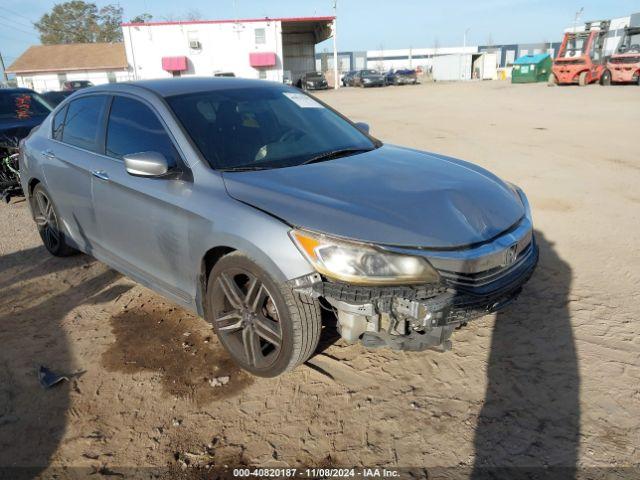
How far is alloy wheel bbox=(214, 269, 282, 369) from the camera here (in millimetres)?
2709

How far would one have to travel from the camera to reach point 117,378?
304 cm

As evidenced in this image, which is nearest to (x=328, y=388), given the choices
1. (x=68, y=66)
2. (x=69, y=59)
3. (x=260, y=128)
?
(x=260, y=128)

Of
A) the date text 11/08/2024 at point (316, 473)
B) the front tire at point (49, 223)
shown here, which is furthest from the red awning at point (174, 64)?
the date text 11/08/2024 at point (316, 473)

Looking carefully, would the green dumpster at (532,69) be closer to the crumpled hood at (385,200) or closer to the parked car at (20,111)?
the parked car at (20,111)

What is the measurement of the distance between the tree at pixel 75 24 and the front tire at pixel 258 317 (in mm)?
87884

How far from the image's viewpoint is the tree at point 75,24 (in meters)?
75.2

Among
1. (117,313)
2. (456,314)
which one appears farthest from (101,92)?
(456,314)

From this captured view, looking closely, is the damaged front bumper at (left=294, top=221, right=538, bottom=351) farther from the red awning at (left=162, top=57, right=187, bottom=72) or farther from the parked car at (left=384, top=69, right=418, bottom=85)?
the parked car at (left=384, top=69, right=418, bottom=85)

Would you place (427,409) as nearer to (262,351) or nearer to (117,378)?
(262,351)

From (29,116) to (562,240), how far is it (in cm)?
828

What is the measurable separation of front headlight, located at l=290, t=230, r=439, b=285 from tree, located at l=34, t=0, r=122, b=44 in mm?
88478

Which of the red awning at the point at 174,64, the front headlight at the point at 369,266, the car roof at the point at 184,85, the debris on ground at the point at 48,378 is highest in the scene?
the red awning at the point at 174,64

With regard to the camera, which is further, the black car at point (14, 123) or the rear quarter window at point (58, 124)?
the black car at point (14, 123)

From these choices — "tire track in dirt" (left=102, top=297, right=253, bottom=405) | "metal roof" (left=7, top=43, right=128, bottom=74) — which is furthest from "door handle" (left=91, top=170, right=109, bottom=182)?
"metal roof" (left=7, top=43, right=128, bottom=74)
